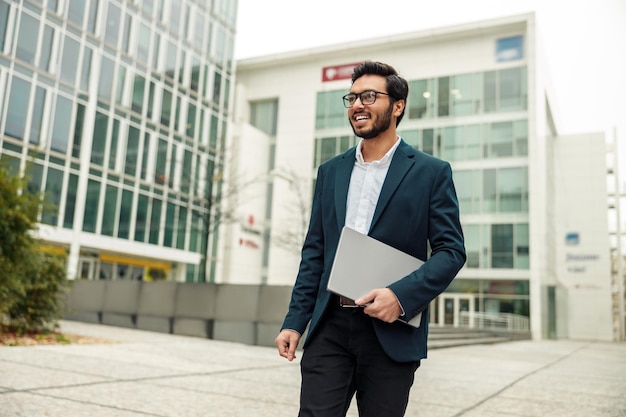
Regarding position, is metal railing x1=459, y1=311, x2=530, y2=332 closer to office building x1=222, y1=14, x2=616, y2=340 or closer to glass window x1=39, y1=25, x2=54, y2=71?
office building x1=222, y1=14, x2=616, y2=340

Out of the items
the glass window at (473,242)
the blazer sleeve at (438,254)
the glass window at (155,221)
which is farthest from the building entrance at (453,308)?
the blazer sleeve at (438,254)

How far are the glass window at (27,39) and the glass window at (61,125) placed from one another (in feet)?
6.79

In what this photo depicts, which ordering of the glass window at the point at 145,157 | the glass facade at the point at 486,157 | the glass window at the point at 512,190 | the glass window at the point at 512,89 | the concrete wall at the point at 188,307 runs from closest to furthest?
the concrete wall at the point at 188,307 → the glass window at the point at 145,157 → the glass facade at the point at 486,157 → the glass window at the point at 512,190 → the glass window at the point at 512,89

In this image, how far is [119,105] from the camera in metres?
29.2

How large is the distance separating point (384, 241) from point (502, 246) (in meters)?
33.4

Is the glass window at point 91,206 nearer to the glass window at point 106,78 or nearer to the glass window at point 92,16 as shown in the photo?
the glass window at point 106,78

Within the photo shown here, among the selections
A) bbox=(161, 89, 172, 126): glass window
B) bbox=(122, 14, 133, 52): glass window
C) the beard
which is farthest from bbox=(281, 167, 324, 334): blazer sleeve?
bbox=(161, 89, 172, 126): glass window

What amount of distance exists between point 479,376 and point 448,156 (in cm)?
2847

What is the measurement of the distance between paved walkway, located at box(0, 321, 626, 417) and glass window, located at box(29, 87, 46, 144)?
1801cm

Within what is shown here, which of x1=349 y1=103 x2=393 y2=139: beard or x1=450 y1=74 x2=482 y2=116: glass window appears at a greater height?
x1=450 y1=74 x2=482 y2=116: glass window

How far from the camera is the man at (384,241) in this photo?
2.07 m

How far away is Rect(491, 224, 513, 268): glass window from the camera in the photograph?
3375 centimetres

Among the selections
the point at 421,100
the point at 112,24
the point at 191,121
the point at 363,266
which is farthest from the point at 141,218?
the point at 363,266

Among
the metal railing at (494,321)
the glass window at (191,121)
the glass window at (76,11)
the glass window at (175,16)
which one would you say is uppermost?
the glass window at (175,16)
